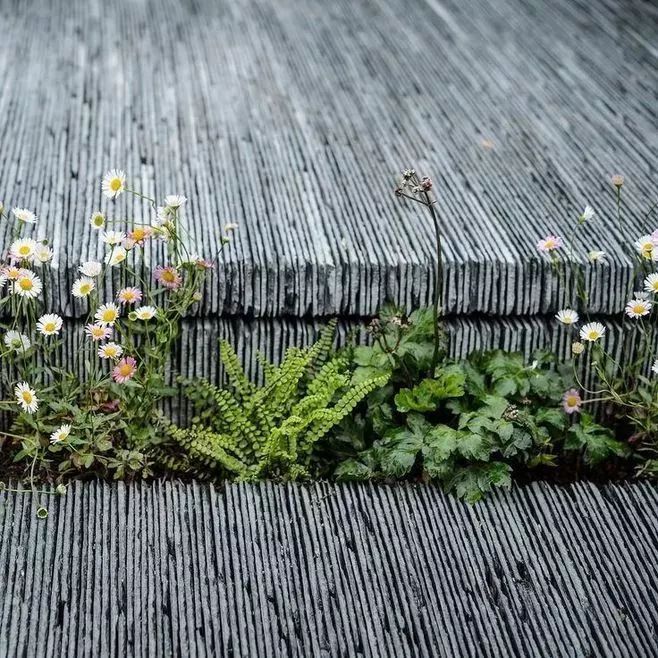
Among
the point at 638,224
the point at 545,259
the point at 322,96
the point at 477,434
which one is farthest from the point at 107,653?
the point at 322,96

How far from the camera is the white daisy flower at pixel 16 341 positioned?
1897mm

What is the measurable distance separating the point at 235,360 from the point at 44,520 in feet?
1.88

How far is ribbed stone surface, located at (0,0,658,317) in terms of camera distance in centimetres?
215

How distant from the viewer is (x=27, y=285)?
1.89 metres

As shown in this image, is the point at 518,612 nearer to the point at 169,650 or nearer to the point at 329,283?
the point at 169,650

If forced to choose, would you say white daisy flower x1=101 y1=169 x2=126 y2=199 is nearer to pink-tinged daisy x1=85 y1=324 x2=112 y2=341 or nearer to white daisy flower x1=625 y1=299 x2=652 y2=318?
pink-tinged daisy x1=85 y1=324 x2=112 y2=341

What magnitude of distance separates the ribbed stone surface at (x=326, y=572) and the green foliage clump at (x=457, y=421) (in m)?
0.07

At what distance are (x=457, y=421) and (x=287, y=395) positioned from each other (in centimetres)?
42

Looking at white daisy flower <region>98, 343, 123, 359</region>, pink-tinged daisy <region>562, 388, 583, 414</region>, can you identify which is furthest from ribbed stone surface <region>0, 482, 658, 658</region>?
white daisy flower <region>98, 343, 123, 359</region>

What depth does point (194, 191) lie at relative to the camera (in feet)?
7.72

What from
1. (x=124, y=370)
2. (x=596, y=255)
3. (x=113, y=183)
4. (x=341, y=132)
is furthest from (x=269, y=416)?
(x=341, y=132)

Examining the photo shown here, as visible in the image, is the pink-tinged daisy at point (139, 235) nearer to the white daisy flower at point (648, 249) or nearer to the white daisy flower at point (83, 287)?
the white daisy flower at point (83, 287)

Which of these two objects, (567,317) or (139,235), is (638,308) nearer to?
(567,317)

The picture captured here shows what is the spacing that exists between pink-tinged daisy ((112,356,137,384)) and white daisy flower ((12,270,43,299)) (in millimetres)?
261
